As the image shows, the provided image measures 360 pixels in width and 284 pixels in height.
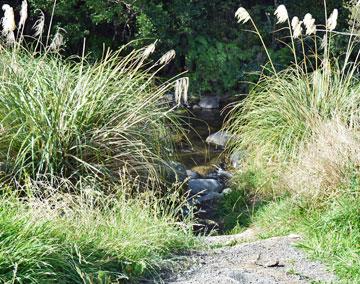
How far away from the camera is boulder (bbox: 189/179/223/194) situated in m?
7.87

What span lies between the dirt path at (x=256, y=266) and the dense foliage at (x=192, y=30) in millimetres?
7897

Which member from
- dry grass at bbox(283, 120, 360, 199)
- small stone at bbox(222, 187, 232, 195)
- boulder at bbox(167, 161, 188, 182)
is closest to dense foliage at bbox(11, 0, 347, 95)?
small stone at bbox(222, 187, 232, 195)

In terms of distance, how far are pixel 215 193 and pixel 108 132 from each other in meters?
2.33

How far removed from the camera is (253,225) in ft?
20.2

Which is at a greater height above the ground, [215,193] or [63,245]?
[63,245]

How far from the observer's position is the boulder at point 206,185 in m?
7.87

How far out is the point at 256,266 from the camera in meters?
4.30

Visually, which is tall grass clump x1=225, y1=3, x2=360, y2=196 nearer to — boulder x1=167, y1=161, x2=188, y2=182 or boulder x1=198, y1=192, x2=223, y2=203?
boulder x1=198, y1=192, x2=223, y2=203

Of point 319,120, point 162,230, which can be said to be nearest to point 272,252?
point 162,230

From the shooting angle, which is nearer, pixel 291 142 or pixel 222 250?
pixel 222 250

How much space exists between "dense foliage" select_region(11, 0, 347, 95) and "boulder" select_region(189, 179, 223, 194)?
464 cm

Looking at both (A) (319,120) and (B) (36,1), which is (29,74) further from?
(B) (36,1)

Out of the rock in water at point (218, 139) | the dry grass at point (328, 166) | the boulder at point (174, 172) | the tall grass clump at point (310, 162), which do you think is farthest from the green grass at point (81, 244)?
the rock in water at point (218, 139)

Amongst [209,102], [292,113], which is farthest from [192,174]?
[209,102]
